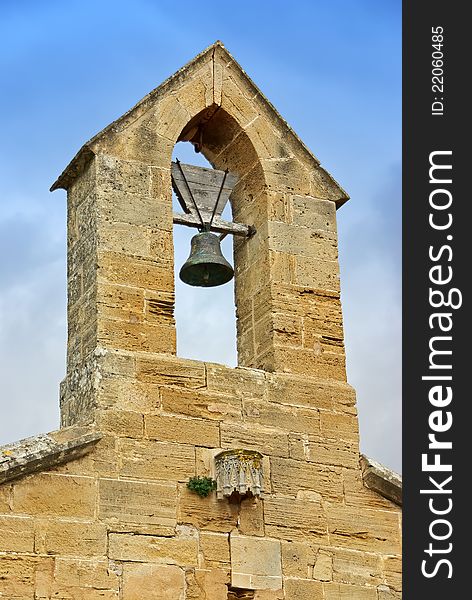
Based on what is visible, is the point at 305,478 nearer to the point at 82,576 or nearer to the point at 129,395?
the point at 129,395

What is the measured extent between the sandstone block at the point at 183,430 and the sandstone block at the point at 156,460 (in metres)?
0.06

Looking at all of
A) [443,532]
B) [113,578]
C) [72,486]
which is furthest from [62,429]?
[443,532]

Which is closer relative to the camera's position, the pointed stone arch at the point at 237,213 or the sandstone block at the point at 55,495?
the sandstone block at the point at 55,495

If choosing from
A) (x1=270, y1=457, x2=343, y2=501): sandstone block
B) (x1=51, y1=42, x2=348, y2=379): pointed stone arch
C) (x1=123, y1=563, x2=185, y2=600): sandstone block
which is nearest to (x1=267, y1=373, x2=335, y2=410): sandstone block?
(x1=51, y1=42, x2=348, y2=379): pointed stone arch

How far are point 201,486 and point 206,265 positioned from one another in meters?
2.03

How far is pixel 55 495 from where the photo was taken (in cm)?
959

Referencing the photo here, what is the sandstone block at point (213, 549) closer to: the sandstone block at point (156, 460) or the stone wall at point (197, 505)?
the stone wall at point (197, 505)

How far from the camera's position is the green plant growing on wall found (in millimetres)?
9992

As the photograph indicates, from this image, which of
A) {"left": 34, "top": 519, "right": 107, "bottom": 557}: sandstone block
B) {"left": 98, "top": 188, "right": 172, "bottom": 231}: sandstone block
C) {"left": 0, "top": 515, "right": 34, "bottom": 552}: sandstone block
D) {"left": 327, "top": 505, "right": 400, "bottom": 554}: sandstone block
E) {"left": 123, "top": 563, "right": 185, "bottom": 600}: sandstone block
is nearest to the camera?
{"left": 0, "top": 515, "right": 34, "bottom": 552}: sandstone block

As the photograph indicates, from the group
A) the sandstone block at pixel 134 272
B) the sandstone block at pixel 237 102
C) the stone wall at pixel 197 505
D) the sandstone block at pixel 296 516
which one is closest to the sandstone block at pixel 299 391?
the stone wall at pixel 197 505

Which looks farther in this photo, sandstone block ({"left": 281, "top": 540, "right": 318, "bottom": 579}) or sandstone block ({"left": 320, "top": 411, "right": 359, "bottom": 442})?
sandstone block ({"left": 320, "top": 411, "right": 359, "bottom": 442})

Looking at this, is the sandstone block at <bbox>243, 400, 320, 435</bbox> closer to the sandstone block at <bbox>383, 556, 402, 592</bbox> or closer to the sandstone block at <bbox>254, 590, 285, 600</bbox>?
the sandstone block at <bbox>383, 556, 402, 592</bbox>

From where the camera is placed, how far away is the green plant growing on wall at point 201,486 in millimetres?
9992

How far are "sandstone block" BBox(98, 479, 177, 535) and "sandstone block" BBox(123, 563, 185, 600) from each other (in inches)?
10.1
